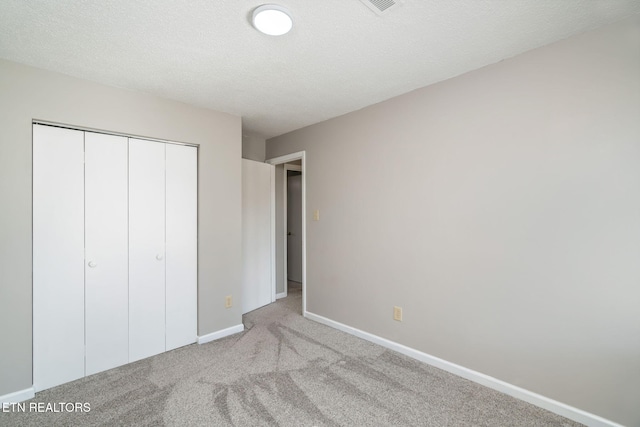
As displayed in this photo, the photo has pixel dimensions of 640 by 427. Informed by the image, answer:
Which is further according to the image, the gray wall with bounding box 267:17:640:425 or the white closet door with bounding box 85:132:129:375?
the white closet door with bounding box 85:132:129:375

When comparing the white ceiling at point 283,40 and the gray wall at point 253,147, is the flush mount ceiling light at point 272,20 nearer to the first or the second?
the white ceiling at point 283,40

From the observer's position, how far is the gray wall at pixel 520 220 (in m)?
1.64

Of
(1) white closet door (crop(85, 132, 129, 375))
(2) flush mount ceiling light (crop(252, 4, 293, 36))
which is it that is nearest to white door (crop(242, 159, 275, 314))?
(1) white closet door (crop(85, 132, 129, 375))

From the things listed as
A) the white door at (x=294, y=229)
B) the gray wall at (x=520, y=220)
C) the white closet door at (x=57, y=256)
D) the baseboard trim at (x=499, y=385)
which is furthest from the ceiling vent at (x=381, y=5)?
the white door at (x=294, y=229)

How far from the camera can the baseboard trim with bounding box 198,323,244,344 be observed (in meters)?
2.89

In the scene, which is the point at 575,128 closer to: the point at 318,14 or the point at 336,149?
the point at 318,14

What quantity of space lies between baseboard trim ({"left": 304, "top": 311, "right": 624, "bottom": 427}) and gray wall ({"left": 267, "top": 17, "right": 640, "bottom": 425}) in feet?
0.14

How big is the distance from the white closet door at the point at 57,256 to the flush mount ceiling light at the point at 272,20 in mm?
1820

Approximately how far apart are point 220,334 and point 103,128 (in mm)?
2251

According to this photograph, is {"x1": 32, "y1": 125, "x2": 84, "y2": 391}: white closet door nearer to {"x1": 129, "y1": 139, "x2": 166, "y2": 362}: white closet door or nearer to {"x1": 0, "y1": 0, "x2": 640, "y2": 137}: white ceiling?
{"x1": 129, "y1": 139, "x2": 166, "y2": 362}: white closet door

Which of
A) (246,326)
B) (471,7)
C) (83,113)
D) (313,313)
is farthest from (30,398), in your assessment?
(471,7)

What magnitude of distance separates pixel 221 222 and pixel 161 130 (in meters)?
1.06

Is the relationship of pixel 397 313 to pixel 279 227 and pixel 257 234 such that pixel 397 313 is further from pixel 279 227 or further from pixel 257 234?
pixel 279 227

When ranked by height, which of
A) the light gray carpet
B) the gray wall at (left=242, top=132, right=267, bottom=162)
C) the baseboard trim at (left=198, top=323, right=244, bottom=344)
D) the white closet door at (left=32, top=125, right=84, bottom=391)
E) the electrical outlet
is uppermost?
the gray wall at (left=242, top=132, right=267, bottom=162)
